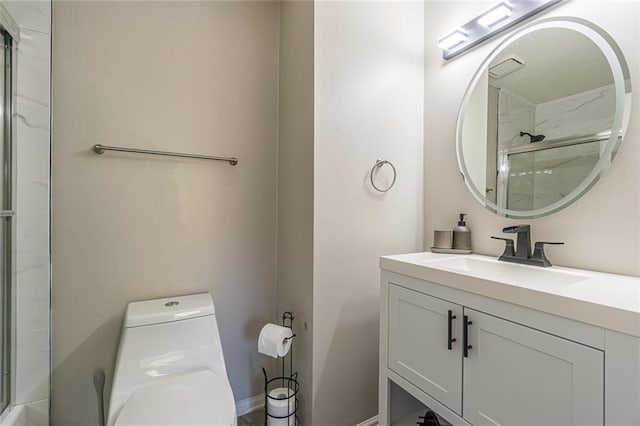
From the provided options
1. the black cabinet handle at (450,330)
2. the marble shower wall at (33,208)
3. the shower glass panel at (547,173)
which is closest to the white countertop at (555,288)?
the black cabinet handle at (450,330)

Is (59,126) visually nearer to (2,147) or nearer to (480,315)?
(2,147)

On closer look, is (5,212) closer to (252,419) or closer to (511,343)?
(252,419)

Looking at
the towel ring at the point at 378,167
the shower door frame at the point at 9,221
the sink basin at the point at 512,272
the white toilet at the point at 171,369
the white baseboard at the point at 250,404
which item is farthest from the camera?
the white baseboard at the point at 250,404

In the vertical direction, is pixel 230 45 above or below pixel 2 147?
above

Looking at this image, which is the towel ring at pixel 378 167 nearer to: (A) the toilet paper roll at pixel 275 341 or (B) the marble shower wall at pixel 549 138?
(B) the marble shower wall at pixel 549 138

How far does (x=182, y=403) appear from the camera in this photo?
41.8 inches

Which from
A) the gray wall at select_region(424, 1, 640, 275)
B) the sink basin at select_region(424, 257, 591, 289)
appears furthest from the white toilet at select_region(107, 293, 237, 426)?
the gray wall at select_region(424, 1, 640, 275)

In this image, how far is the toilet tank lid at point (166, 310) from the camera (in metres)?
1.26

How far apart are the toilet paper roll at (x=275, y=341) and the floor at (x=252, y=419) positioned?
53 cm

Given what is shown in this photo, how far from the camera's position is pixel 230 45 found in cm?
167

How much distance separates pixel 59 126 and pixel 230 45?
94 centimetres

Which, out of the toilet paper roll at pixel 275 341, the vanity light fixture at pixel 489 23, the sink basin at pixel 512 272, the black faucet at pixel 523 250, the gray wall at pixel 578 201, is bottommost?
the toilet paper roll at pixel 275 341

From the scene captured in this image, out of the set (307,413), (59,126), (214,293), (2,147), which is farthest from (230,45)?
(307,413)

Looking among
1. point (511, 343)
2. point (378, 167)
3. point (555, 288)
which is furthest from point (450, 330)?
point (378, 167)
